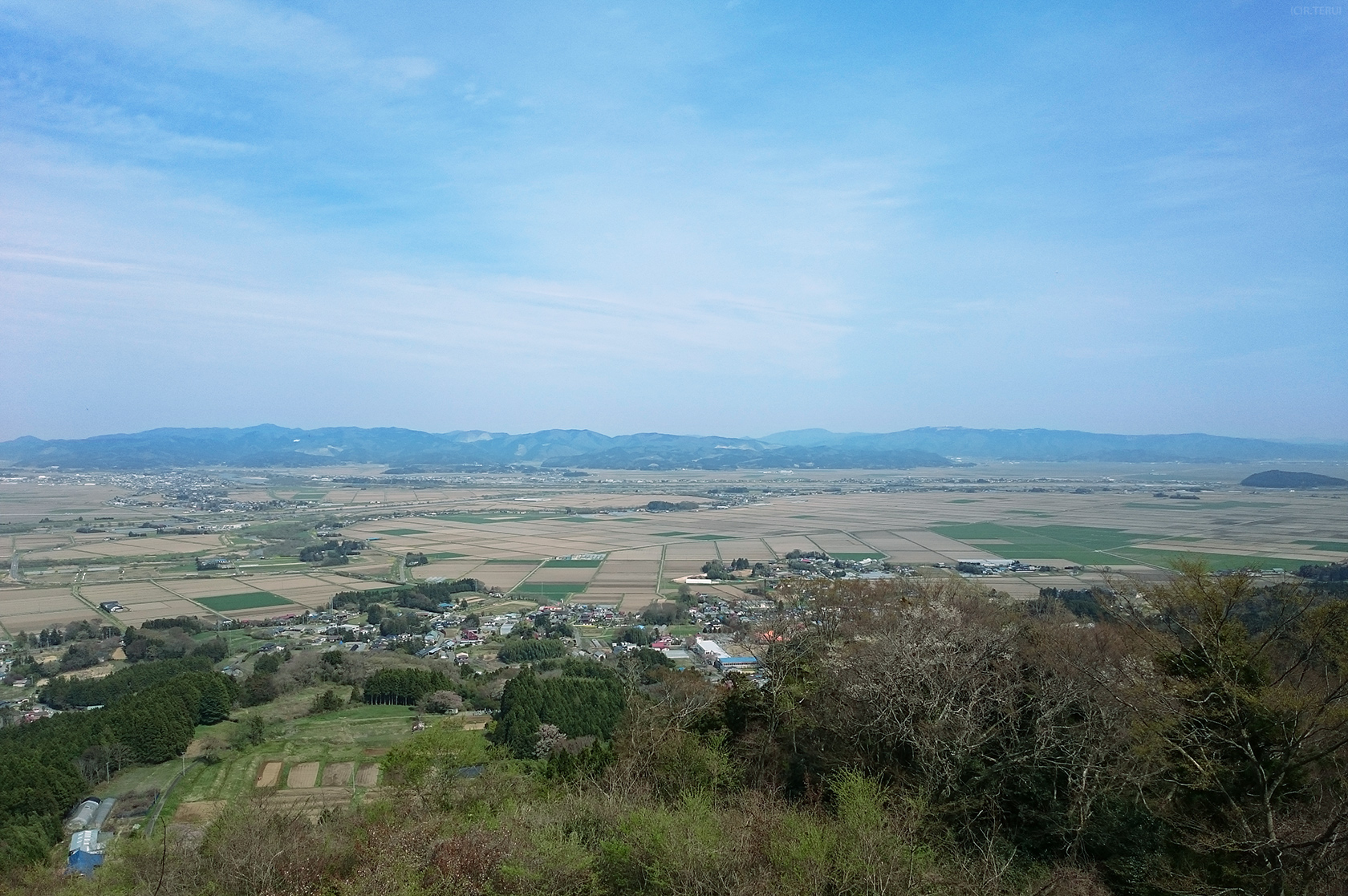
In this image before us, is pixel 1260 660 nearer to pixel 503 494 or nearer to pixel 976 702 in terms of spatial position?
pixel 976 702

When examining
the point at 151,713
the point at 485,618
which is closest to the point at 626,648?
the point at 485,618

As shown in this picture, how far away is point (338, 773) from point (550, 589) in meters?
Answer: 22.0

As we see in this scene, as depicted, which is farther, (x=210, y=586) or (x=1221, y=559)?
(x=210, y=586)

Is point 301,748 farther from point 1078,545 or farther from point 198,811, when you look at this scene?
point 1078,545

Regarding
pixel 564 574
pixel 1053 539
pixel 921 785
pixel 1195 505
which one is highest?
pixel 1195 505

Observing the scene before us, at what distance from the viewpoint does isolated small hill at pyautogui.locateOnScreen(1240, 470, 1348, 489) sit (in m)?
66.6

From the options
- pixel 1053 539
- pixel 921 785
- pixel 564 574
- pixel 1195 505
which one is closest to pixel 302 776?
pixel 921 785

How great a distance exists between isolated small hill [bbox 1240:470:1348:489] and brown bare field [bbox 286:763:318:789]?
77790mm

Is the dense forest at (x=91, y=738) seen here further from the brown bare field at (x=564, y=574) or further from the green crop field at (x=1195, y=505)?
the green crop field at (x=1195, y=505)

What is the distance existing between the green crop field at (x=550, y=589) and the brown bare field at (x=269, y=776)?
20338 millimetres

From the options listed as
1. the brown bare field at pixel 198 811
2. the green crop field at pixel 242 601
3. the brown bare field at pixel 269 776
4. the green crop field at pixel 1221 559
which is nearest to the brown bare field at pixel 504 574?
the green crop field at pixel 242 601

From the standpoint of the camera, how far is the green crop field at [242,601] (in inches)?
1565

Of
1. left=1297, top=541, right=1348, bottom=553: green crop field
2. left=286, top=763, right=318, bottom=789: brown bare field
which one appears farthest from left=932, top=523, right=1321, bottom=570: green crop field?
left=286, top=763, right=318, bottom=789: brown bare field

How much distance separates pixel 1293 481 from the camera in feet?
229
